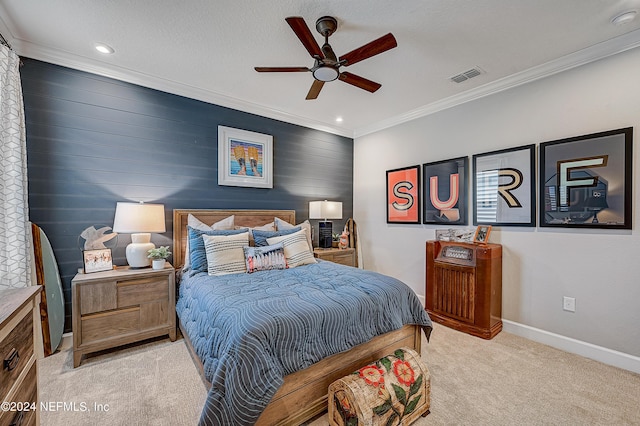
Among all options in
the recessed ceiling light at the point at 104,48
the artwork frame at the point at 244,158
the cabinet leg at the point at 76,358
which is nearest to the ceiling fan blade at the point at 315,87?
the artwork frame at the point at 244,158

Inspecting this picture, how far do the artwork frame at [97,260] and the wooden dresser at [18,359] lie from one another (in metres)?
1.43

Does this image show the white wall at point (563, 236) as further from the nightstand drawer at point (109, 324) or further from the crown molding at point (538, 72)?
the nightstand drawer at point (109, 324)

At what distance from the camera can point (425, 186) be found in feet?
12.3

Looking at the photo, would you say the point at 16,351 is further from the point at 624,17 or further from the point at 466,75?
the point at 624,17

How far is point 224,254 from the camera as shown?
264 centimetres

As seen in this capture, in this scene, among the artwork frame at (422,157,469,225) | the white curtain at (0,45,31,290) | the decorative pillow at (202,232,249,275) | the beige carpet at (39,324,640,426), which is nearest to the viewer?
the beige carpet at (39,324,640,426)

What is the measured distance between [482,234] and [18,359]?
362 centimetres

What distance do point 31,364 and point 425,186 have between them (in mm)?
3874

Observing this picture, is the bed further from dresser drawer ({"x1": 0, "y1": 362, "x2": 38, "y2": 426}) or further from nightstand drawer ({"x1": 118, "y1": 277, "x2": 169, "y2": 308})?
dresser drawer ({"x1": 0, "y1": 362, "x2": 38, "y2": 426})

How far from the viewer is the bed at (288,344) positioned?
1.42m

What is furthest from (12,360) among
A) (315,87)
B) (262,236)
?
(315,87)

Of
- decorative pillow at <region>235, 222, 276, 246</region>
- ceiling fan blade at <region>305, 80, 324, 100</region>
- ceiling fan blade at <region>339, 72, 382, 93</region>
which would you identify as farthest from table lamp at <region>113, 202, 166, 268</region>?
ceiling fan blade at <region>339, 72, 382, 93</region>

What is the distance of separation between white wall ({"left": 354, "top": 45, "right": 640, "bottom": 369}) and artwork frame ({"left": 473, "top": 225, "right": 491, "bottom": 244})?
15cm

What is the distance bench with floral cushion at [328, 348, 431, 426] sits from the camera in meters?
1.48
